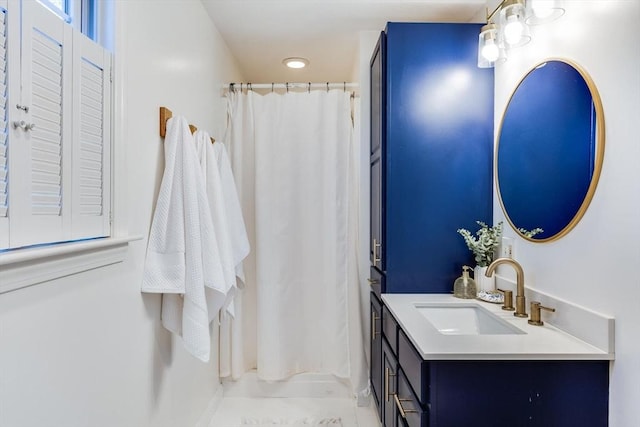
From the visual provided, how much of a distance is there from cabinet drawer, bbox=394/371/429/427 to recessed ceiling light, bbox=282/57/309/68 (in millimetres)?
2288

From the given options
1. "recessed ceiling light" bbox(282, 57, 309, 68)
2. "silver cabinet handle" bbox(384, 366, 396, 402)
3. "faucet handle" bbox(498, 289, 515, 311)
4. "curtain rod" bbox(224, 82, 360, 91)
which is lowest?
"silver cabinet handle" bbox(384, 366, 396, 402)

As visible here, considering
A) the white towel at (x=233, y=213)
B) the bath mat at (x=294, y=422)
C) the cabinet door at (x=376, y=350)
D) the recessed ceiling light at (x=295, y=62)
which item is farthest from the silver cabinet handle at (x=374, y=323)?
the recessed ceiling light at (x=295, y=62)

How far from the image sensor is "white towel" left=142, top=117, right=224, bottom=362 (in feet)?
4.68

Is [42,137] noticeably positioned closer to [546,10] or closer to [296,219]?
[546,10]

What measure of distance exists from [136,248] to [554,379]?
1.43 m

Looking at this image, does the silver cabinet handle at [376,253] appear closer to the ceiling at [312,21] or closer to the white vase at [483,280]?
the white vase at [483,280]

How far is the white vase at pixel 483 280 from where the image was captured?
1775 mm

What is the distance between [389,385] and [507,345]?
70 centimetres

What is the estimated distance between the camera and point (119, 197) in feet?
3.88

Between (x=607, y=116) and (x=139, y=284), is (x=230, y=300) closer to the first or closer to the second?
(x=139, y=284)

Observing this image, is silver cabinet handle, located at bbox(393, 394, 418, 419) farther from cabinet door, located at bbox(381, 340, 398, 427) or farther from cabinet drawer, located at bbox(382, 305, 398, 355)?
cabinet drawer, located at bbox(382, 305, 398, 355)

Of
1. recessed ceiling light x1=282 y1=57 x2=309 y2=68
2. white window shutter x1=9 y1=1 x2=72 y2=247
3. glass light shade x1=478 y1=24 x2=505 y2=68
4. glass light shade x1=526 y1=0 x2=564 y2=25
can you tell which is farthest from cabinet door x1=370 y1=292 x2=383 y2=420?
recessed ceiling light x1=282 y1=57 x2=309 y2=68

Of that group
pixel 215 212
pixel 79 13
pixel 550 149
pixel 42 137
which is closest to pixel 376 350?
pixel 215 212

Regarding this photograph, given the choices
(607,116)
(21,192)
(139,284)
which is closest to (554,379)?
(607,116)
